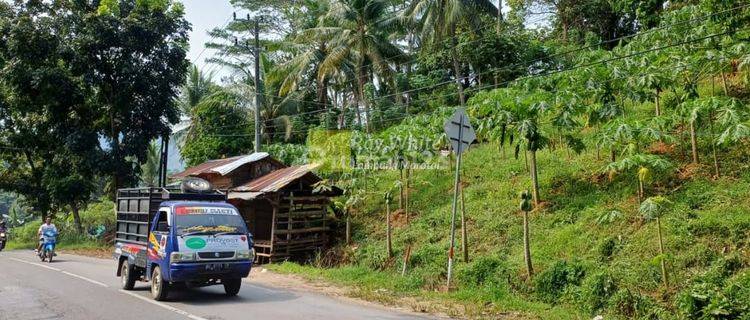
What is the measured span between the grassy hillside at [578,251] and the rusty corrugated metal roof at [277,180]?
8.41 ft

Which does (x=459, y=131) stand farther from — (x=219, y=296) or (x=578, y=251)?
(x=219, y=296)

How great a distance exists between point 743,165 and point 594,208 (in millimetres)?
3545

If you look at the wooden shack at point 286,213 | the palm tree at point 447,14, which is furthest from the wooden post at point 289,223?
the palm tree at point 447,14

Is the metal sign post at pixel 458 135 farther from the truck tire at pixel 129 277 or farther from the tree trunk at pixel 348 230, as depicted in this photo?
the tree trunk at pixel 348 230

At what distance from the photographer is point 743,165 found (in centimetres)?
1247

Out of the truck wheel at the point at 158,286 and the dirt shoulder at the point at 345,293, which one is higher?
the truck wheel at the point at 158,286

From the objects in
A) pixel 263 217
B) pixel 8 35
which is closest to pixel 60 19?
pixel 8 35

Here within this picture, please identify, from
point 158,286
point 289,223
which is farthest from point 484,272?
point 289,223

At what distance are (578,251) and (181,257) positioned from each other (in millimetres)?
8006

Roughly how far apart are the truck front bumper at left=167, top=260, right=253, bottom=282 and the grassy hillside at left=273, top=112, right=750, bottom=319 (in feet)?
9.29

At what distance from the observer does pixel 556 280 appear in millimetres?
9977

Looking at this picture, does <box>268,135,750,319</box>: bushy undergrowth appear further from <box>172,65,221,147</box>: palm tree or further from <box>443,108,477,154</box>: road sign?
<box>172,65,221,147</box>: palm tree

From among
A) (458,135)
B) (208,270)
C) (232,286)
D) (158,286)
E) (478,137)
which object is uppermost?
(478,137)

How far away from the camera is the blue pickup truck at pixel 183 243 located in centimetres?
960
